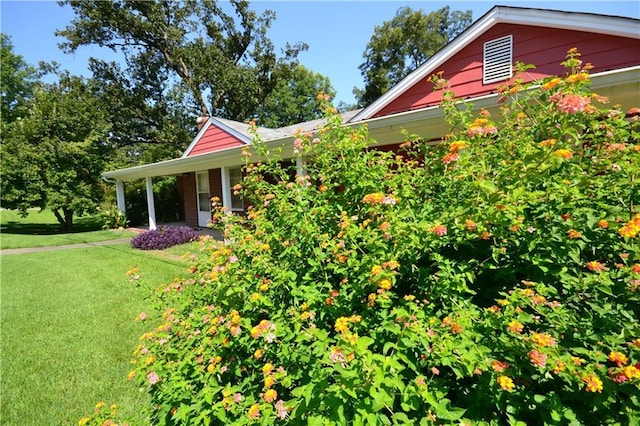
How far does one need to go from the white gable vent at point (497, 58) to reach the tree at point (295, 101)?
22259mm

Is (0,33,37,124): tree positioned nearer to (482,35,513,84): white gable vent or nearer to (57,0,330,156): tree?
(57,0,330,156): tree

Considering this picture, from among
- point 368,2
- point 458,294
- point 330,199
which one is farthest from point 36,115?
point 458,294

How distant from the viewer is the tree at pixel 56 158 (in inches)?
526

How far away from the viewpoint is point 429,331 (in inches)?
48.7

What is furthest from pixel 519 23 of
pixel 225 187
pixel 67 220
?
pixel 67 220

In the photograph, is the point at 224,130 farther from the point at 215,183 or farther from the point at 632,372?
the point at 632,372

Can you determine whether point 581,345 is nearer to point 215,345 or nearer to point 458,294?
point 458,294

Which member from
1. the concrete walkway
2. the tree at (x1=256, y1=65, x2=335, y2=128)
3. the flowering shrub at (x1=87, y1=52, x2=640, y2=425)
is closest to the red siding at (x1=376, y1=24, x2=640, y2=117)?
the flowering shrub at (x1=87, y1=52, x2=640, y2=425)

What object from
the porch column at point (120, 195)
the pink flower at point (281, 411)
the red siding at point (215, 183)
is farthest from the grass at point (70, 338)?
the porch column at point (120, 195)

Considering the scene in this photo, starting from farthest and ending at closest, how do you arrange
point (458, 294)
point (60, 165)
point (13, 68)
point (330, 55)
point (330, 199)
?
point (13, 68), point (60, 165), point (330, 55), point (330, 199), point (458, 294)

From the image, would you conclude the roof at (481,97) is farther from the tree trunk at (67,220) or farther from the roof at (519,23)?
the tree trunk at (67,220)

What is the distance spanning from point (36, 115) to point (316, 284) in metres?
18.1

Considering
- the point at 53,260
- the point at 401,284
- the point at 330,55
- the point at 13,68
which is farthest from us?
the point at 13,68

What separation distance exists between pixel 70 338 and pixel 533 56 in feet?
28.8
